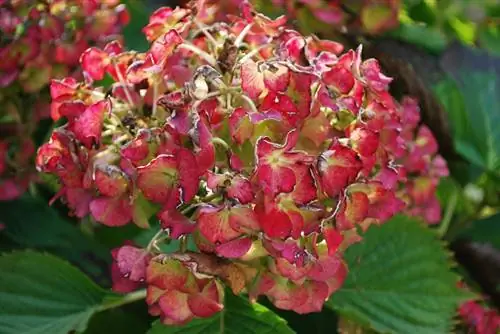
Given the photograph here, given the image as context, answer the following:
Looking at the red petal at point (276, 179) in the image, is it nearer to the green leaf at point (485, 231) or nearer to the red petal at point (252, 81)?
the red petal at point (252, 81)

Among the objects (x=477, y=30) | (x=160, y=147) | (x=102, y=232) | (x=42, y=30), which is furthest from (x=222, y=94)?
(x=477, y=30)

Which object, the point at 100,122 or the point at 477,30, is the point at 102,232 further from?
the point at 477,30

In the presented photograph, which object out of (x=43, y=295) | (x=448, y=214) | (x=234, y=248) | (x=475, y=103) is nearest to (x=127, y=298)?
(x=43, y=295)

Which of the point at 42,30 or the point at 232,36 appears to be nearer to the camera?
the point at 232,36

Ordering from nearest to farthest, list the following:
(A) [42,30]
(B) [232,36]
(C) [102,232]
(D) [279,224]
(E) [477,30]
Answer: (D) [279,224] < (B) [232,36] < (A) [42,30] < (C) [102,232] < (E) [477,30]

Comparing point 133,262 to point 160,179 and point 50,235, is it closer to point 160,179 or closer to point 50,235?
point 160,179

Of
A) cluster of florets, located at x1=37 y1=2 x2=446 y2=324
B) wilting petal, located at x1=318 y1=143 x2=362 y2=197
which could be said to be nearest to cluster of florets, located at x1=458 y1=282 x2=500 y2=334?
cluster of florets, located at x1=37 y1=2 x2=446 y2=324
